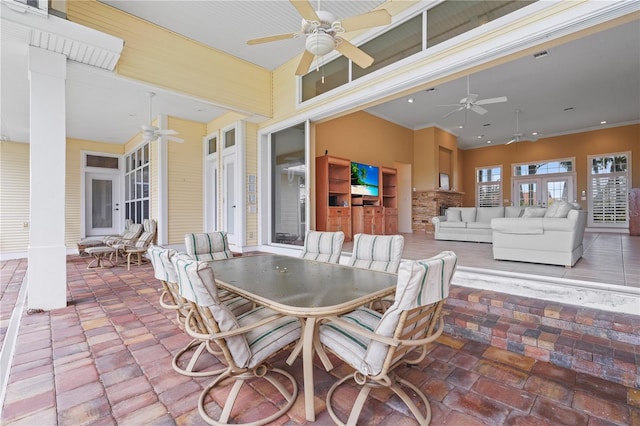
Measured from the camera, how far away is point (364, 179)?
7754 millimetres

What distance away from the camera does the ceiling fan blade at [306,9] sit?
2.26 meters

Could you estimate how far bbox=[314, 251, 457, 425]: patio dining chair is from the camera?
4.52 ft

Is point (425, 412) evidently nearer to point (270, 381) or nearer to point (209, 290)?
point (270, 381)

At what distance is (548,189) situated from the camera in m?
11.1

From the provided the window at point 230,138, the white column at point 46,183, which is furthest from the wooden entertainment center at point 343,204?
the white column at point 46,183

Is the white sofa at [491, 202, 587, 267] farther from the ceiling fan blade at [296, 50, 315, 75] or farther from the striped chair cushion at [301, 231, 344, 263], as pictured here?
the ceiling fan blade at [296, 50, 315, 75]

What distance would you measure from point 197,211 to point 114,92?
124 inches

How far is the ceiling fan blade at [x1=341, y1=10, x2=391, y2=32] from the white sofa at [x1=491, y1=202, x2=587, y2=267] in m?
3.27

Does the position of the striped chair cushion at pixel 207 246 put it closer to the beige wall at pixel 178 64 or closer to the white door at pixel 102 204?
the beige wall at pixel 178 64

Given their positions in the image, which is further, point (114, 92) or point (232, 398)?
point (114, 92)

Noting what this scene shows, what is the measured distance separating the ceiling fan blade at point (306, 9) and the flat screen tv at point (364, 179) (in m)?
5.15

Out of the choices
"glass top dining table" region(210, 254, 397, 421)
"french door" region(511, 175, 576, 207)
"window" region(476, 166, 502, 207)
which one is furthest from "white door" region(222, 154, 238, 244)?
"french door" region(511, 175, 576, 207)

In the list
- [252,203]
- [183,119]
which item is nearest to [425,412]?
[252,203]

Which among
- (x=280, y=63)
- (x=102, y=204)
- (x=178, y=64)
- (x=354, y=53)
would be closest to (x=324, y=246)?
(x=354, y=53)
